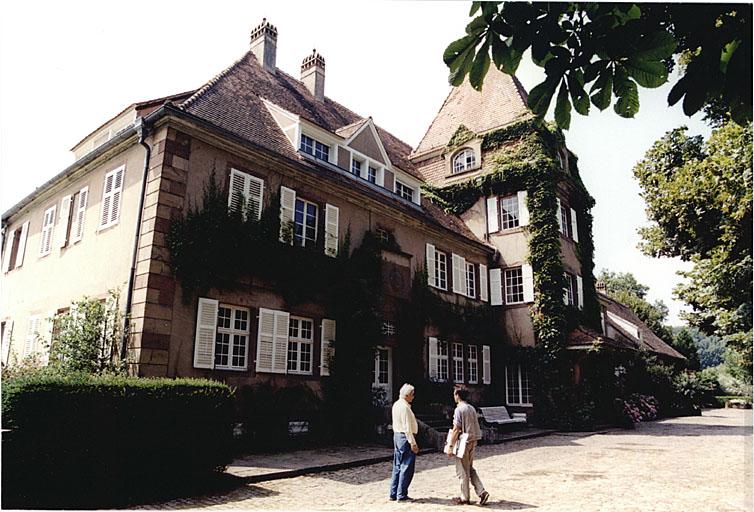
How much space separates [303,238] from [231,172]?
9.16 feet

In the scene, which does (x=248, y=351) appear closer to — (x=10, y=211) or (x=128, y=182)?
(x=128, y=182)

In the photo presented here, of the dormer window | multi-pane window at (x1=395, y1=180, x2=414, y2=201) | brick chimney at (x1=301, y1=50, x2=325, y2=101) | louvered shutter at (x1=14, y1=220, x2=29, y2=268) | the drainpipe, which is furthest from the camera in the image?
the dormer window

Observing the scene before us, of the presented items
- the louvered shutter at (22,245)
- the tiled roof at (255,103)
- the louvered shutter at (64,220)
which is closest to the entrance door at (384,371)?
the tiled roof at (255,103)

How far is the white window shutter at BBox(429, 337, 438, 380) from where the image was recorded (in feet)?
62.8

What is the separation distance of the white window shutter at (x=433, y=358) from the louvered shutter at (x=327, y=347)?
196 inches

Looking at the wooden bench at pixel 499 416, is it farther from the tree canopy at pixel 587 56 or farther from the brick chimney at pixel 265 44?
the tree canopy at pixel 587 56

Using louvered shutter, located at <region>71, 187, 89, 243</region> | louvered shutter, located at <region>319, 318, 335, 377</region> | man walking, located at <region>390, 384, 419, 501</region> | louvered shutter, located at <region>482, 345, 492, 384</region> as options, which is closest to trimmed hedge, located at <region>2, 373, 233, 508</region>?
man walking, located at <region>390, 384, 419, 501</region>

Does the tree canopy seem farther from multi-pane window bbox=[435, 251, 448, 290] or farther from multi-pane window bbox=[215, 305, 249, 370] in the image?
multi-pane window bbox=[435, 251, 448, 290]

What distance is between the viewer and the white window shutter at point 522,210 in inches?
895

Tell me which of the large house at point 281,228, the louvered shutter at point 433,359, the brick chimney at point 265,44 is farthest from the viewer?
the brick chimney at point 265,44

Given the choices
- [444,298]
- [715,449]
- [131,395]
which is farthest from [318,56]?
[715,449]

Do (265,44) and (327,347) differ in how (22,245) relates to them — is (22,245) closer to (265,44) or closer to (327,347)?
(265,44)

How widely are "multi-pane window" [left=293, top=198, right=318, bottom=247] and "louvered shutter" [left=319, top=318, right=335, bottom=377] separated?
89.6 inches

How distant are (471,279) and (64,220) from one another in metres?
14.7
